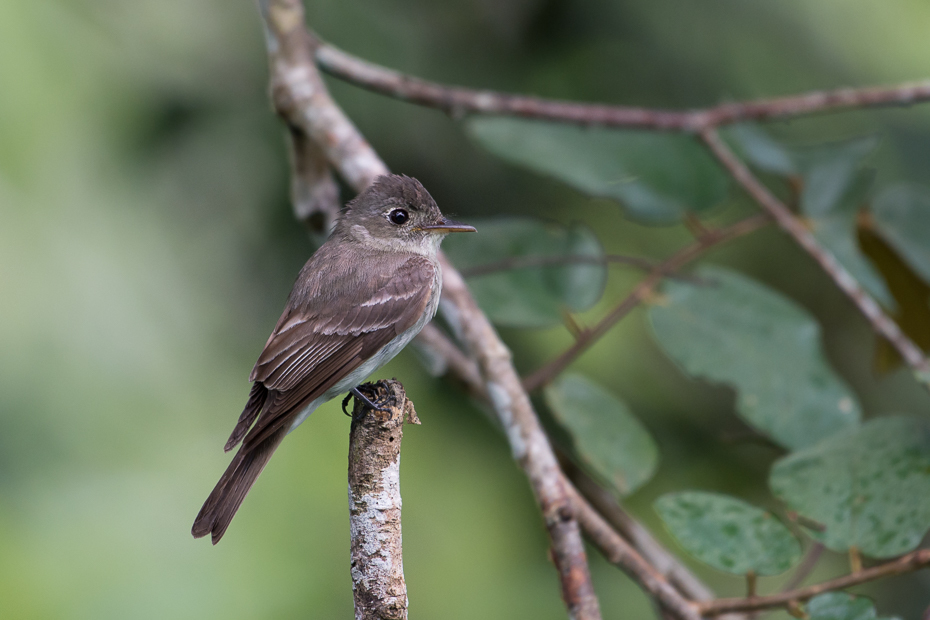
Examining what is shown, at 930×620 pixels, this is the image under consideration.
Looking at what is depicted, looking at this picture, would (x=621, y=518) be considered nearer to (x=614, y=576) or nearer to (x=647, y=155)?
(x=614, y=576)

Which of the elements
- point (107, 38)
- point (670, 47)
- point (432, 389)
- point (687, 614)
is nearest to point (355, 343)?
point (432, 389)

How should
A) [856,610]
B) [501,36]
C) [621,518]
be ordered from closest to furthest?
[856,610] → [621,518] → [501,36]

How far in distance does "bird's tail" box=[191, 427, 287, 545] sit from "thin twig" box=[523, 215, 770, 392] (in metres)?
0.81

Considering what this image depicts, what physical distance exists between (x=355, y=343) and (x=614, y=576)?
1328 mm

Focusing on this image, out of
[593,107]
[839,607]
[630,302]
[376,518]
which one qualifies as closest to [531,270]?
[630,302]

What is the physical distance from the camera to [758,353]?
2740 millimetres

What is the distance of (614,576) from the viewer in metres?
3.08

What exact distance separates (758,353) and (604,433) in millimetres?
601

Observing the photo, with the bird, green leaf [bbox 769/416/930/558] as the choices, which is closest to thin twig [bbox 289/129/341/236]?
the bird

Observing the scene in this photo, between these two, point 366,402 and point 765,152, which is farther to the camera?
point 765,152

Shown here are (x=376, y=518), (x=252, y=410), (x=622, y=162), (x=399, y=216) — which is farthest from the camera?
(x=622, y=162)

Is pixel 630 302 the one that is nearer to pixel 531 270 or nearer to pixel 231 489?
pixel 531 270

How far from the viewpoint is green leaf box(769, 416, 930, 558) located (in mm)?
2012

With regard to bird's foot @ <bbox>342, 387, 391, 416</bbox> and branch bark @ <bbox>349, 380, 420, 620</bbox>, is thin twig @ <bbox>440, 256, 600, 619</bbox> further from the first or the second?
branch bark @ <bbox>349, 380, 420, 620</bbox>
